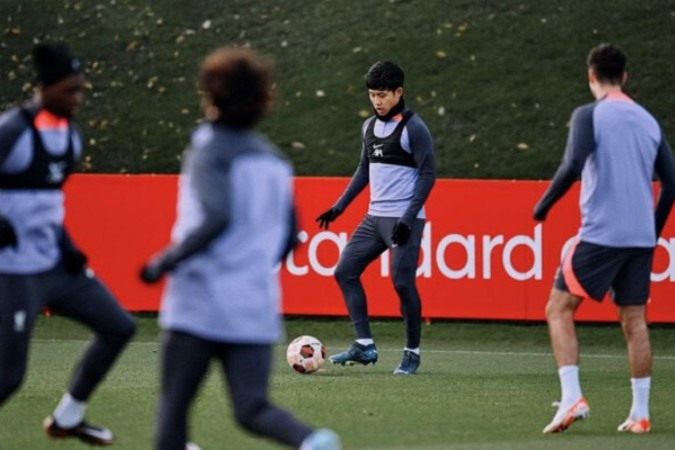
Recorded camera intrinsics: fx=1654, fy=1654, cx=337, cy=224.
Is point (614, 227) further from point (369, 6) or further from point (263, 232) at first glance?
point (369, 6)

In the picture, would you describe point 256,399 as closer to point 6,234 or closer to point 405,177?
point 6,234

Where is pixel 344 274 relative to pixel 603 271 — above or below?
below

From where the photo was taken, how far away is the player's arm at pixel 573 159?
866 centimetres

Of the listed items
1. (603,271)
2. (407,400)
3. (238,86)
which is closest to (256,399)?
(238,86)

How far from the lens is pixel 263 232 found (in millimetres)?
6062

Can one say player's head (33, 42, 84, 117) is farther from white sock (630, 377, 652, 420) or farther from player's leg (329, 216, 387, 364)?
player's leg (329, 216, 387, 364)

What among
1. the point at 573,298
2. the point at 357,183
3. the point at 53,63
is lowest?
the point at 573,298

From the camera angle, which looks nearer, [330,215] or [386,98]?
[386,98]

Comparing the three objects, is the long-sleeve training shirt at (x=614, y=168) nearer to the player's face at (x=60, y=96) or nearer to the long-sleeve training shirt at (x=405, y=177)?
the player's face at (x=60, y=96)

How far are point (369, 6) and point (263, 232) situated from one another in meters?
20.9

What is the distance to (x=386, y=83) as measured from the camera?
1233 cm

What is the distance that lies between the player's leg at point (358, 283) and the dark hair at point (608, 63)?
13.2 feet

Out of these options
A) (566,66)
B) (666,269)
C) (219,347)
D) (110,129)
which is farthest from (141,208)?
(219,347)

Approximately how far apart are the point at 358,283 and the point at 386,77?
1.61 meters
